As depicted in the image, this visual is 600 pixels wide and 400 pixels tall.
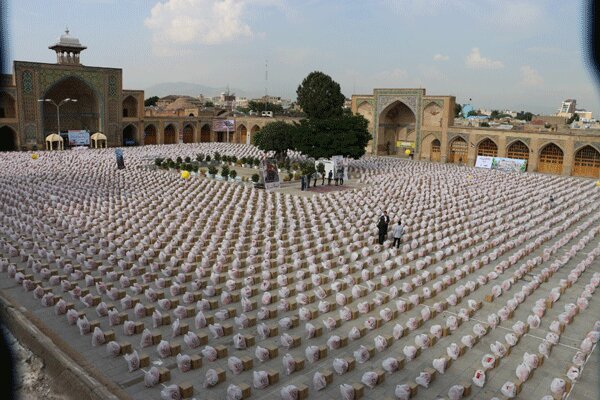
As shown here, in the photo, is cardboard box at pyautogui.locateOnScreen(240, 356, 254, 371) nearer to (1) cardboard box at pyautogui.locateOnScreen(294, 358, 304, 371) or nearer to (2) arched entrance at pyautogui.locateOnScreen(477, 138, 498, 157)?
(1) cardboard box at pyautogui.locateOnScreen(294, 358, 304, 371)

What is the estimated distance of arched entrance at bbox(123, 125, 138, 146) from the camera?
49.7 meters

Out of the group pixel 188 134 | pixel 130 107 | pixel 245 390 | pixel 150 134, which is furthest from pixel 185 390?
pixel 188 134

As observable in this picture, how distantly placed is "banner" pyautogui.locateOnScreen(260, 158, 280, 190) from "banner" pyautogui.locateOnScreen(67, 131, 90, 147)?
26.7m

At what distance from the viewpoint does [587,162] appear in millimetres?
35094

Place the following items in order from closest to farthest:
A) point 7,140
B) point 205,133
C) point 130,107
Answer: point 7,140
point 130,107
point 205,133

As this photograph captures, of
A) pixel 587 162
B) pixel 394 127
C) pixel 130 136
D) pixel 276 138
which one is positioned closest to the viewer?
pixel 276 138

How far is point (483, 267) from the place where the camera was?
13.3m

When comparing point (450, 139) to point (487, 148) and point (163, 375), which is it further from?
point (163, 375)

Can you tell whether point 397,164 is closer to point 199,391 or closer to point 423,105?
point 423,105

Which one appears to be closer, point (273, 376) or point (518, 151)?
point (273, 376)

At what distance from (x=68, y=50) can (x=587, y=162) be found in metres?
46.8

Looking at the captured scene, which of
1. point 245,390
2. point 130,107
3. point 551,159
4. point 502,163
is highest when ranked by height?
point 130,107

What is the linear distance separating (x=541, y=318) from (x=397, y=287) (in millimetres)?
3041

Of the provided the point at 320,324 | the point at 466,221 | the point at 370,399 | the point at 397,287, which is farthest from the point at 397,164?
the point at 370,399
